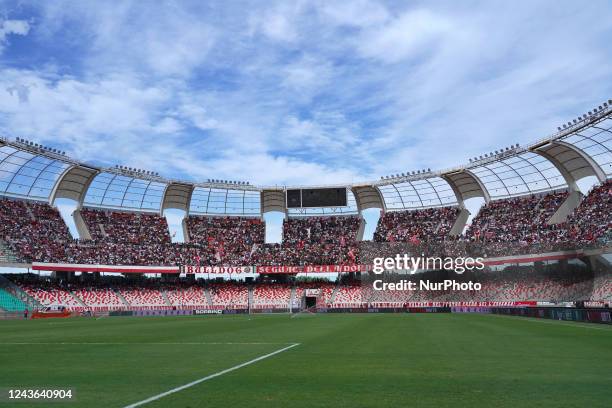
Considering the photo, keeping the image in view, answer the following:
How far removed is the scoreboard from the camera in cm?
7912

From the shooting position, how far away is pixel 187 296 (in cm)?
7550

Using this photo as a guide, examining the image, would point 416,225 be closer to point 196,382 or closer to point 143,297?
point 143,297

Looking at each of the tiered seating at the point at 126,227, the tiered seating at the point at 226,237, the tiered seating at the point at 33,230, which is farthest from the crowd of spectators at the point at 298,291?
the tiered seating at the point at 126,227

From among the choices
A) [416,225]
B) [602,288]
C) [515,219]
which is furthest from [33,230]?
[602,288]

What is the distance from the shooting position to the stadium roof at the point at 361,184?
57697 mm

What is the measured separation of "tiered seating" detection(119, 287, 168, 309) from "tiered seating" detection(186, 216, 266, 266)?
321 inches

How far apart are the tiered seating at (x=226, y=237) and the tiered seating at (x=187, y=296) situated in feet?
14.0

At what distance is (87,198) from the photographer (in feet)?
250

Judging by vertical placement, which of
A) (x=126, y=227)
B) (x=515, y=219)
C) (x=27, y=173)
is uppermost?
(x=27, y=173)

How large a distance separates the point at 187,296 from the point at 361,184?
93.8 ft

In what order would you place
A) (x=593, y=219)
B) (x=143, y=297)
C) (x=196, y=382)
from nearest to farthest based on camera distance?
(x=196, y=382), (x=593, y=219), (x=143, y=297)

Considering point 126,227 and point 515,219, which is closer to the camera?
point 515,219

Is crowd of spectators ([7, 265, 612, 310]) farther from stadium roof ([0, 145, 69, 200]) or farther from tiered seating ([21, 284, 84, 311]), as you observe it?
stadium roof ([0, 145, 69, 200])

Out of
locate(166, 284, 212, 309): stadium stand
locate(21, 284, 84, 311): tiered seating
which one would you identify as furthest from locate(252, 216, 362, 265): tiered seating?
locate(21, 284, 84, 311): tiered seating
